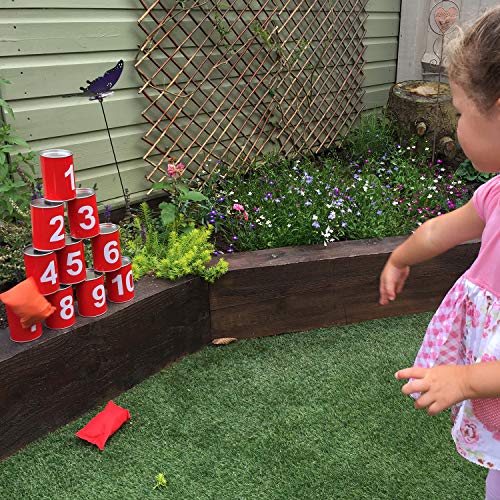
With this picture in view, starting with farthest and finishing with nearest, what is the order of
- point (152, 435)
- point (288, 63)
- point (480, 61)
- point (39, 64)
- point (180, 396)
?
point (288, 63) → point (39, 64) → point (180, 396) → point (152, 435) → point (480, 61)

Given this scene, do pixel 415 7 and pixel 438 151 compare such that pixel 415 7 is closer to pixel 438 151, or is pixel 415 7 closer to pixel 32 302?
pixel 438 151

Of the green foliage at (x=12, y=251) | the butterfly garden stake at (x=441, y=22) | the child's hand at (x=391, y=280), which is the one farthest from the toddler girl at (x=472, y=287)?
the butterfly garden stake at (x=441, y=22)

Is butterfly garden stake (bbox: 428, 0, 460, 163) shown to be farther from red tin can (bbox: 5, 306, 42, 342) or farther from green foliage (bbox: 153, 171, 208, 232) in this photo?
red tin can (bbox: 5, 306, 42, 342)

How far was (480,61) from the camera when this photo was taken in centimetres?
103

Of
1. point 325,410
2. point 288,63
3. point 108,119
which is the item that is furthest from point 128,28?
point 325,410

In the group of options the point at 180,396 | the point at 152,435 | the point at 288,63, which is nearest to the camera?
the point at 152,435

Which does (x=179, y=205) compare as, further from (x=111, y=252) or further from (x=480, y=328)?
(x=480, y=328)

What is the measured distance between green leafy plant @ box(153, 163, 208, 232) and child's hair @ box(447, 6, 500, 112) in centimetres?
196

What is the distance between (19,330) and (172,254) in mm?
778

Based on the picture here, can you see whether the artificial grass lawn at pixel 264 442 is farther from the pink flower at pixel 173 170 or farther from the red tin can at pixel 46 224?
the pink flower at pixel 173 170

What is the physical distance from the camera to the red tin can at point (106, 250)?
2250 mm

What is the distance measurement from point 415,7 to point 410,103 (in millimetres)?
1036

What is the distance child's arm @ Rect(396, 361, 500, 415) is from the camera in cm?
103

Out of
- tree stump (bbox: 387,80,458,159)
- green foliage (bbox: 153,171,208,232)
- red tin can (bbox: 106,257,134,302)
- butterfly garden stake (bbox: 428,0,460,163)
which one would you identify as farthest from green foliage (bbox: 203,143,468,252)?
red tin can (bbox: 106,257,134,302)
